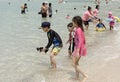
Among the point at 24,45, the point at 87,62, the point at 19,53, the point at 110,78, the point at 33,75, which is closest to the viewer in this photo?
the point at 110,78

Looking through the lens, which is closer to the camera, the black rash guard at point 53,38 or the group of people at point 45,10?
the black rash guard at point 53,38

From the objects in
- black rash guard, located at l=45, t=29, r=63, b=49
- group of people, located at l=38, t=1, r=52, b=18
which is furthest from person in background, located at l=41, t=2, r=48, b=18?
black rash guard, located at l=45, t=29, r=63, b=49

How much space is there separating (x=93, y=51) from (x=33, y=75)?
10.3 feet

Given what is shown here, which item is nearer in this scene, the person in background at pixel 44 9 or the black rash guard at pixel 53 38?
the black rash guard at pixel 53 38

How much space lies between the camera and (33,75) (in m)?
8.27

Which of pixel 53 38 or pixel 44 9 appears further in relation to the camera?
pixel 44 9

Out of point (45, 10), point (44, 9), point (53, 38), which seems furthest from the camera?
point (45, 10)

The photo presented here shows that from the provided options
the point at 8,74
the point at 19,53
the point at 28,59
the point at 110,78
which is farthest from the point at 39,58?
the point at 110,78

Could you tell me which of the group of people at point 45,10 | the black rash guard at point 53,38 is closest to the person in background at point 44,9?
the group of people at point 45,10

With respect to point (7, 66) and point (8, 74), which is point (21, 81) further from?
point (7, 66)

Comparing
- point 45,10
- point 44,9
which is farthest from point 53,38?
point 45,10

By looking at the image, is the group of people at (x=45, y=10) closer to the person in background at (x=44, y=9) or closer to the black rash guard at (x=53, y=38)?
the person in background at (x=44, y=9)

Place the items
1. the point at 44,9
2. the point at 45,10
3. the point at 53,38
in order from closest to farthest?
the point at 53,38 → the point at 44,9 → the point at 45,10

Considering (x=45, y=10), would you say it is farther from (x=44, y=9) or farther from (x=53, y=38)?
(x=53, y=38)
